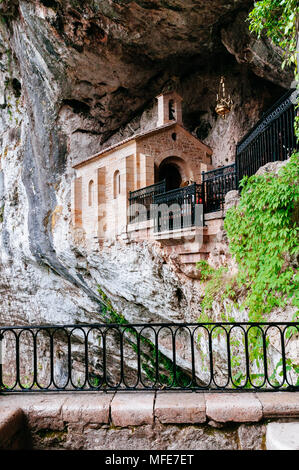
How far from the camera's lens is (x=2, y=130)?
2052cm

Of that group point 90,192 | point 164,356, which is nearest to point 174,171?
point 90,192

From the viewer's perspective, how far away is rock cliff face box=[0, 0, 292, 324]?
1219 cm

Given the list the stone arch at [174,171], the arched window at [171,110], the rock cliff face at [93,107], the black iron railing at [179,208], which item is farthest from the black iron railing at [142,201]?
the arched window at [171,110]

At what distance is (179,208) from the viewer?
33.4ft

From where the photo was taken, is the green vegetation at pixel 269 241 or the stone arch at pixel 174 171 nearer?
the green vegetation at pixel 269 241

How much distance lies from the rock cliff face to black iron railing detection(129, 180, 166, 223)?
1.16 metres

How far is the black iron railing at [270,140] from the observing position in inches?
275

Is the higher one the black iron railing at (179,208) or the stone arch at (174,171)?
the stone arch at (174,171)

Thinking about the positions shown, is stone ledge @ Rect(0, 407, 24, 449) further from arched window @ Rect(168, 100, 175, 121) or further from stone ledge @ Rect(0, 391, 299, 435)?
arched window @ Rect(168, 100, 175, 121)

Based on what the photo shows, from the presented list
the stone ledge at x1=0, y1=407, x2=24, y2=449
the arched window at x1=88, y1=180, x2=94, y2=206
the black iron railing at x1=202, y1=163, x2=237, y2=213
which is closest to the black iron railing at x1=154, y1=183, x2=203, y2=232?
the black iron railing at x1=202, y1=163, x2=237, y2=213

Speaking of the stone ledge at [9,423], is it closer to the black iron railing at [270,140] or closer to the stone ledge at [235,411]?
the stone ledge at [235,411]

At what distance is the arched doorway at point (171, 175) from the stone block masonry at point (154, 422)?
12.4m

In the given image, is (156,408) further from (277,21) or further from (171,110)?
(171,110)
